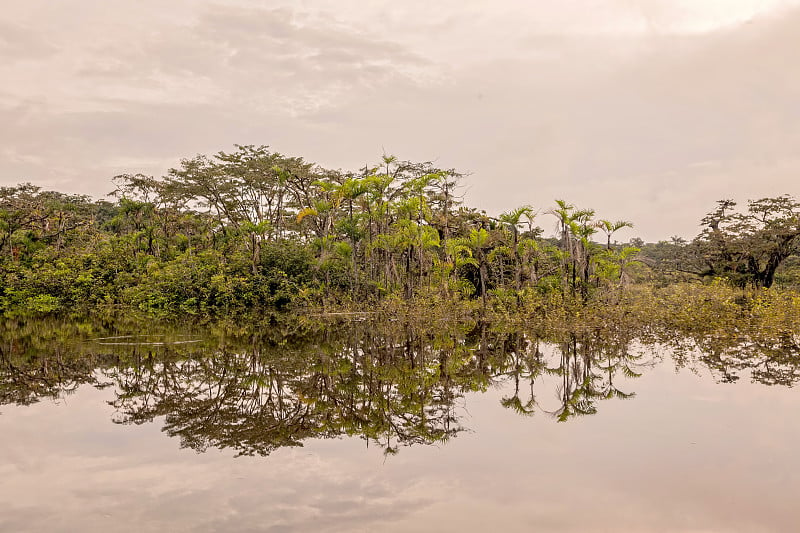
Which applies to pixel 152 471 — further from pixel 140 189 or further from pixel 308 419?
pixel 140 189

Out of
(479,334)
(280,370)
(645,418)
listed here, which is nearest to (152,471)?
(280,370)

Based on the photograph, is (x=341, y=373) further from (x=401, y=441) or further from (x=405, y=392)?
(x=401, y=441)

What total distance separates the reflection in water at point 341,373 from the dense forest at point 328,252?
4676 mm

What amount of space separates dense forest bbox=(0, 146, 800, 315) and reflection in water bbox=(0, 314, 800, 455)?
4.68 metres

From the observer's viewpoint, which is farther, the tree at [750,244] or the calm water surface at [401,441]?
the tree at [750,244]

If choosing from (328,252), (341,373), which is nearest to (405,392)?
(341,373)

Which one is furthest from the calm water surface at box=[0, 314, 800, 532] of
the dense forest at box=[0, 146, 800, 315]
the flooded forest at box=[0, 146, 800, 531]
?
the dense forest at box=[0, 146, 800, 315]

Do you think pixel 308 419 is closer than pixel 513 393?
Yes

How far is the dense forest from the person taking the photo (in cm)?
2042

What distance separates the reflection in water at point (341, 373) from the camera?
23.5 feet

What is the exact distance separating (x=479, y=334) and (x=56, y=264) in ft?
71.4

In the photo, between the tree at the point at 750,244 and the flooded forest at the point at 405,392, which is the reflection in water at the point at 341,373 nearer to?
the flooded forest at the point at 405,392

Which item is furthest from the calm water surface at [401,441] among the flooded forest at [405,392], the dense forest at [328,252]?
the dense forest at [328,252]

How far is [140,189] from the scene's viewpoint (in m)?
30.1
